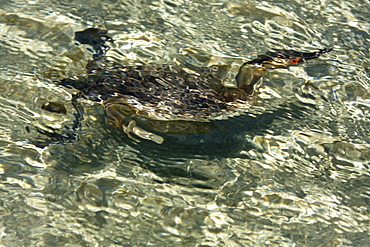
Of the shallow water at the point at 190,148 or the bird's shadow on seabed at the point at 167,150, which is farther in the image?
the bird's shadow on seabed at the point at 167,150

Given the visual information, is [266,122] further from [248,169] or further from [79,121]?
[79,121]

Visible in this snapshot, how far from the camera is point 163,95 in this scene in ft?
7.33

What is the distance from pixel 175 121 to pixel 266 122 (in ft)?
1.53

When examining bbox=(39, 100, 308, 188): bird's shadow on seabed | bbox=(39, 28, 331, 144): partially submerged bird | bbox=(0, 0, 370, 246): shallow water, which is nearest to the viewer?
bbox=(0, 0, 370, 246): shallow water

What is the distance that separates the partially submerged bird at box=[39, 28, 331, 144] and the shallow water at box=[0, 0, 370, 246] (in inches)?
2.2

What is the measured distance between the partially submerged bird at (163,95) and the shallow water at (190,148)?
0.06 metres

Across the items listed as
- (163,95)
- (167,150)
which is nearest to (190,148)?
(167,150)

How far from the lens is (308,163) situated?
6.95 feet

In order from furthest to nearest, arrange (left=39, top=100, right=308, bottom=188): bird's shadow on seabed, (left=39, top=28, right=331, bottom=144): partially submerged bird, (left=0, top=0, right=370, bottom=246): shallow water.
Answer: (left=39, top=28, right=331, bottom=144): partially submerged bird < (left=39, top=100, right=308, bottom=188): bird's shadow on seabed < (left=0, top=0, right=370, bottom=246): shallow water

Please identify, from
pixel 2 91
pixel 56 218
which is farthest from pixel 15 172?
pixel 2 91

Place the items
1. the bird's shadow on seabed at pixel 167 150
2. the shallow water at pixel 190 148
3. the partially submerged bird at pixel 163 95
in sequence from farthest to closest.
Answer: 1. the partially submerged bird at pixel 163 95
2. the bird's shadow on seabed at pixel 167 150
3. the shallow water at pixel 190 148

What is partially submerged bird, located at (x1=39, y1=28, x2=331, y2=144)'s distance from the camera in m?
2.16

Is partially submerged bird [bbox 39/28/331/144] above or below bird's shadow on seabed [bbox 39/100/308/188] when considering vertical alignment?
above

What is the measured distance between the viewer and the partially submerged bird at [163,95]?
2160 mm
